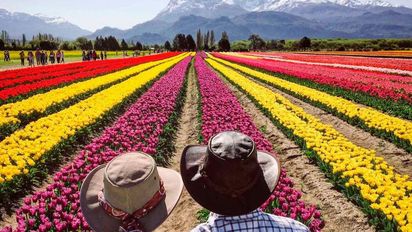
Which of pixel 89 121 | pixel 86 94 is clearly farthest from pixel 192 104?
pixel 89 121

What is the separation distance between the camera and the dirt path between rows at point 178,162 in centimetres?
Answer: 650

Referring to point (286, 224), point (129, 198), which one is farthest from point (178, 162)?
point (129, 198)

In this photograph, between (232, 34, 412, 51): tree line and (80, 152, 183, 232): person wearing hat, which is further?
(232, 34, 412, 51): tree line

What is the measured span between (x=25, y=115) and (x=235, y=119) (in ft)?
24.3

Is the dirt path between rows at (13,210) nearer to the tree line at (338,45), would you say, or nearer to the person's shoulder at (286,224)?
the person's shoulder at (286,224)

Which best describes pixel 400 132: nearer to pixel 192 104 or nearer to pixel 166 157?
pixel 166 157

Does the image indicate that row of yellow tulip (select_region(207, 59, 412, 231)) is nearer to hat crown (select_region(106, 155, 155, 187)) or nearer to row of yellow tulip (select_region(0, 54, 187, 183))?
hat crown (select_region(106, 155, 155, 187))

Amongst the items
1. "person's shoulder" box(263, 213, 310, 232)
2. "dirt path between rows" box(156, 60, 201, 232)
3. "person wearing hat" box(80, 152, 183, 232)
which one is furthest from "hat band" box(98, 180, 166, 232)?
"dirt path between rows" box(156, 60, 201, 232)

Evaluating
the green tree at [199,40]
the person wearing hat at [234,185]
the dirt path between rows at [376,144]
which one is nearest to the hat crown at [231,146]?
the person wearing hat at [234,185]

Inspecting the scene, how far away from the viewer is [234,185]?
2557 mm

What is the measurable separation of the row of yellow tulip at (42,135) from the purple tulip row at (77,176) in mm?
713

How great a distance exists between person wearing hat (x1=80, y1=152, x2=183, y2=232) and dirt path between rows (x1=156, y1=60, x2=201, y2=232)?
147 inches

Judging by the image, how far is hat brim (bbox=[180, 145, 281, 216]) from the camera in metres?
2.62

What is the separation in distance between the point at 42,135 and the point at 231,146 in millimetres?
7593
